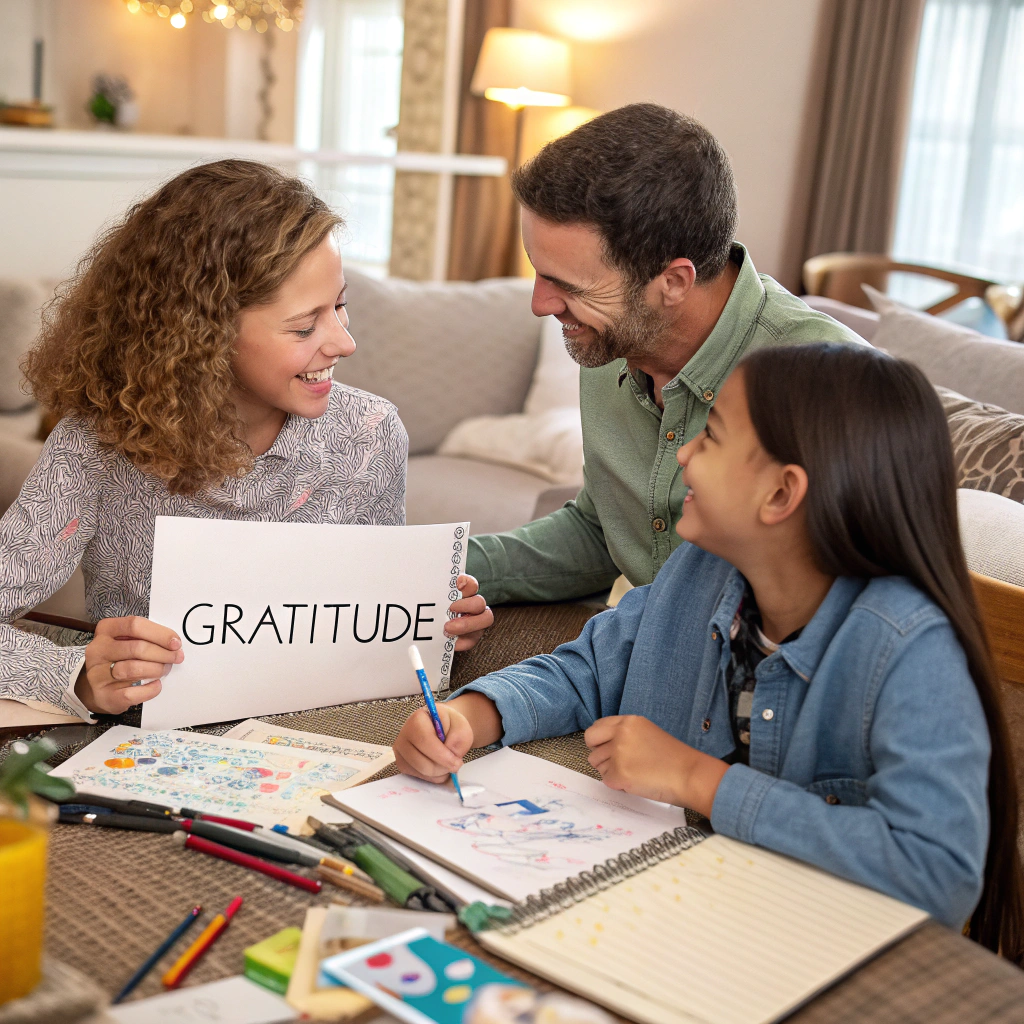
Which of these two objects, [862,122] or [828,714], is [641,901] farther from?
[862,122]

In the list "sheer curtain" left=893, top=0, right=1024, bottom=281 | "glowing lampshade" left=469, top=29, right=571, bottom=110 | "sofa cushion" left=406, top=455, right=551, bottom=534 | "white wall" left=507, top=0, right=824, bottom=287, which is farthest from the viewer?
"glowing lampshade" left=469, top=29, right=571, bottom=110

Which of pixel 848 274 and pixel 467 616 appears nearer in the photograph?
pixel 467 616

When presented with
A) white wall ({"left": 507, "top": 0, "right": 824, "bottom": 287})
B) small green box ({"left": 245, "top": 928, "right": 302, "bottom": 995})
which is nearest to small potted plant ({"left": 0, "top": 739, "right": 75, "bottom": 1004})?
small green box ({"left": 245, "top": 928, "right": 302, "bottom": 995})

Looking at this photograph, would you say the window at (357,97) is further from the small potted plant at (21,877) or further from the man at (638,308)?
the small potted plant at (21,877)

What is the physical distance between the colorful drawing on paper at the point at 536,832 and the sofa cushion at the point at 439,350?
234 centimetres

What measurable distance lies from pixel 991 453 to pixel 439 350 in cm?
195

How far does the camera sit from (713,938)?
0.67 meters

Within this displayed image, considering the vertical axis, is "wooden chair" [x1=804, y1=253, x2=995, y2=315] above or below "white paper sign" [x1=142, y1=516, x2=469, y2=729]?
above

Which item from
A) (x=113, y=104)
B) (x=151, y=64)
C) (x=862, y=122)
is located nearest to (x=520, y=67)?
(x=862, y=122)

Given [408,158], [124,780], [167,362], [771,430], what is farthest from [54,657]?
[408,158]

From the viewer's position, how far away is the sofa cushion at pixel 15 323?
313 cm

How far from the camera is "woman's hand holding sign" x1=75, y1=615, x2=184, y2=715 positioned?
98cm

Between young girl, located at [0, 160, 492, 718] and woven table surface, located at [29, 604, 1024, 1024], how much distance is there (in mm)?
492

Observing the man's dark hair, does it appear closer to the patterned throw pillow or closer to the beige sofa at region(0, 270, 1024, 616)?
the patterned throw pillow
